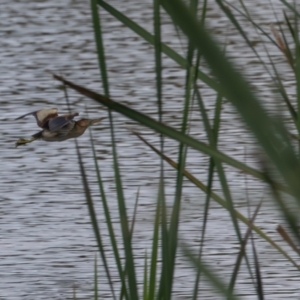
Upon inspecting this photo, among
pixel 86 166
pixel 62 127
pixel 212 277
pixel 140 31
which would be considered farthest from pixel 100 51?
pixel 86 166

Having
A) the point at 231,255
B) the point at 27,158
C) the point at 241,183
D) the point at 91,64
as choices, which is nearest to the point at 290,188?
the point at 231,255

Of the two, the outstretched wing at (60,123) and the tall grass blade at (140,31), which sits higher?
the outstretched wing at (60,123)

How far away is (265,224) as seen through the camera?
170cm

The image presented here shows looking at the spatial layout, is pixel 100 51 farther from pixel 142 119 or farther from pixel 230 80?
pixel 230 80

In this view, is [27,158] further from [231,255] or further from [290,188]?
[290,188]

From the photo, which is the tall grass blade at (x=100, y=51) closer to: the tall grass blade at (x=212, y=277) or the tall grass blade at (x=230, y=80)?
the tall grass blade at (x=212, y=277)

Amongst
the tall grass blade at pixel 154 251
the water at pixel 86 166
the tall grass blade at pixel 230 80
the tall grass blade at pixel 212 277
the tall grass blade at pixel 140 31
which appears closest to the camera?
the tall grass blade at pixel 230 80

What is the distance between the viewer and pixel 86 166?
2.05m

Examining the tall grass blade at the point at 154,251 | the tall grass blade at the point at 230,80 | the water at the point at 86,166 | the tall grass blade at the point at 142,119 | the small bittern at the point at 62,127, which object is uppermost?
the water at the point at 86,166

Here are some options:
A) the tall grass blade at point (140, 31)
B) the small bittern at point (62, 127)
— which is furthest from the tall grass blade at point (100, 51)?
the small bittern at point (62, 127)

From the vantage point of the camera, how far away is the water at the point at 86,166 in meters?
1.55

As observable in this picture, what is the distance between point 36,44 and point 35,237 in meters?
1.45

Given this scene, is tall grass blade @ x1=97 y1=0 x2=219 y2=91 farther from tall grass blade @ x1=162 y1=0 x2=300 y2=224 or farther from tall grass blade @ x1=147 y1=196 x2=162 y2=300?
tall grass blade @ x1=162 y1=0 x2=300 y2=224

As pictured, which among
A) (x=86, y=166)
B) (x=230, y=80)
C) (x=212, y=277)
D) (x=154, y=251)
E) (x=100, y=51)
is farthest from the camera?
(x=86, y=166)
